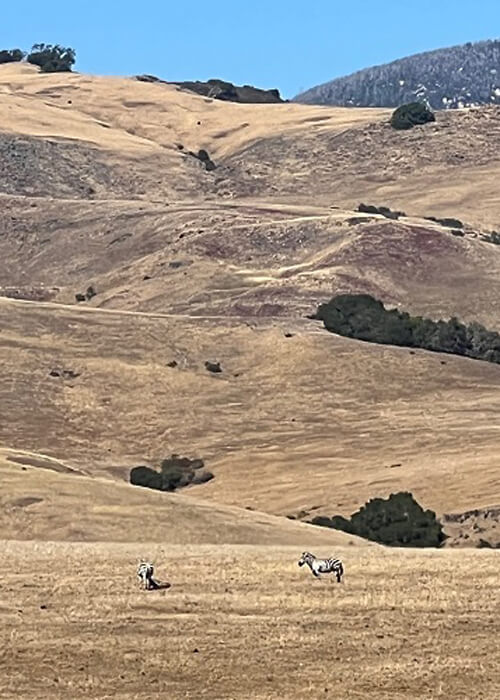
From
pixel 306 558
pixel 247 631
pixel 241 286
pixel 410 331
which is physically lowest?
pixel 247 631

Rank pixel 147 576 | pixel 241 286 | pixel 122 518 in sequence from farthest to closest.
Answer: pixel 241 286 → pixel 122 518 → pixel 147 576

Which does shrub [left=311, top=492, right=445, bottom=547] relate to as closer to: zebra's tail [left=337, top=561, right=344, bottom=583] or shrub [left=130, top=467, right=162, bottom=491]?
shrub [left=130, top=467, right=162, bottom=491]

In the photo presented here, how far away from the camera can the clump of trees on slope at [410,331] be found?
7969 cm

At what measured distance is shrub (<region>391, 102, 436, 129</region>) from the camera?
505 ft

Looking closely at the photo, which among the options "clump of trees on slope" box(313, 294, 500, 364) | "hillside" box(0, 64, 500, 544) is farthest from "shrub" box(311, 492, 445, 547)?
"clump of trees on slope" box(313, 294, 500, 364)

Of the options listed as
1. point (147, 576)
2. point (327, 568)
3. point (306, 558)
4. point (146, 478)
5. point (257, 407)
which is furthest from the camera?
point (257, 407)

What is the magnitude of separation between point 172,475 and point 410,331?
28189mm

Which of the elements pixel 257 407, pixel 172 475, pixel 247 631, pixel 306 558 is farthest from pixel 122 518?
pixel 257 407

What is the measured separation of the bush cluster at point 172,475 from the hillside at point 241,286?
885 millimetres

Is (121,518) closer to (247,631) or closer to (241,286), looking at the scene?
(247,631)

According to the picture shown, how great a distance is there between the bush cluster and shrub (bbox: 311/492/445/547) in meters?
9.77

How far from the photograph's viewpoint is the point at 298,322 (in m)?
82.6

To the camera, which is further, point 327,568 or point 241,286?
A: point 241,286

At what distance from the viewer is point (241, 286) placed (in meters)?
99.4
